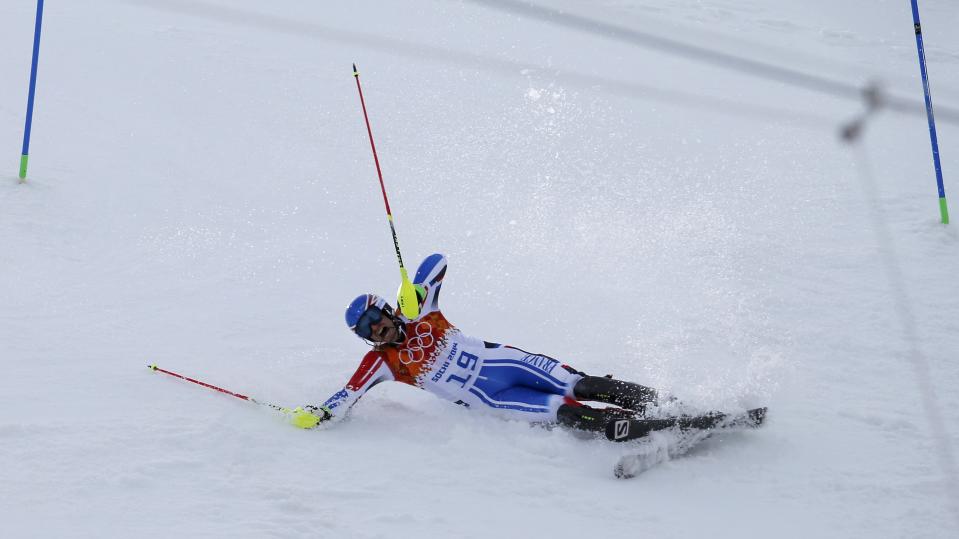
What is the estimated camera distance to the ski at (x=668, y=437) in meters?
4.97

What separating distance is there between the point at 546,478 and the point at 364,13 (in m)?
12.1

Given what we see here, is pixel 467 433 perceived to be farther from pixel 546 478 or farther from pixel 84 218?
pixel 84 218

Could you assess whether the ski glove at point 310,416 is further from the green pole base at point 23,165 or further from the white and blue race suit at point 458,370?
the green pole base at point 23,165

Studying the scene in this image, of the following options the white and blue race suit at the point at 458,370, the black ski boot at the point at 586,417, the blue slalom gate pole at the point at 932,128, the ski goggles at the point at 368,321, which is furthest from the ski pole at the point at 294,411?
the blue slalom gate pole at the point at 932,128

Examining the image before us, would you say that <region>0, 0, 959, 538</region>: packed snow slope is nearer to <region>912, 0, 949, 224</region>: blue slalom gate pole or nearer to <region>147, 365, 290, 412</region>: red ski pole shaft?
<region>147, 365, 290, 412</region>: red ski pole shaft

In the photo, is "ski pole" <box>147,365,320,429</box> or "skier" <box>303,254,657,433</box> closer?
"ski pole" <box>147,365,320,429</box>

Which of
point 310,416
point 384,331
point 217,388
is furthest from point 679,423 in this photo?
point 217,388

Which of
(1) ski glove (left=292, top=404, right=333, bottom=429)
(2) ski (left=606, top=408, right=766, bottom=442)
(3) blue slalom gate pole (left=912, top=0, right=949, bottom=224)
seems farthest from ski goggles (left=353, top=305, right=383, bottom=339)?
(3) blue slalom gate pole (left=912, top=0, right=949, bottom=224)

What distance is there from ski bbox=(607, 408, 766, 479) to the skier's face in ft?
4.42

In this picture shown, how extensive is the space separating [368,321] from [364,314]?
0.15ft

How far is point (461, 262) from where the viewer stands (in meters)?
8.44

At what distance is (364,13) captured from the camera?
1569 centimetres

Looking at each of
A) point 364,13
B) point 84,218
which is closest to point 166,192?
point 84,218

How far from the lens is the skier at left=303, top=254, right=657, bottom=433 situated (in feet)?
18.0
